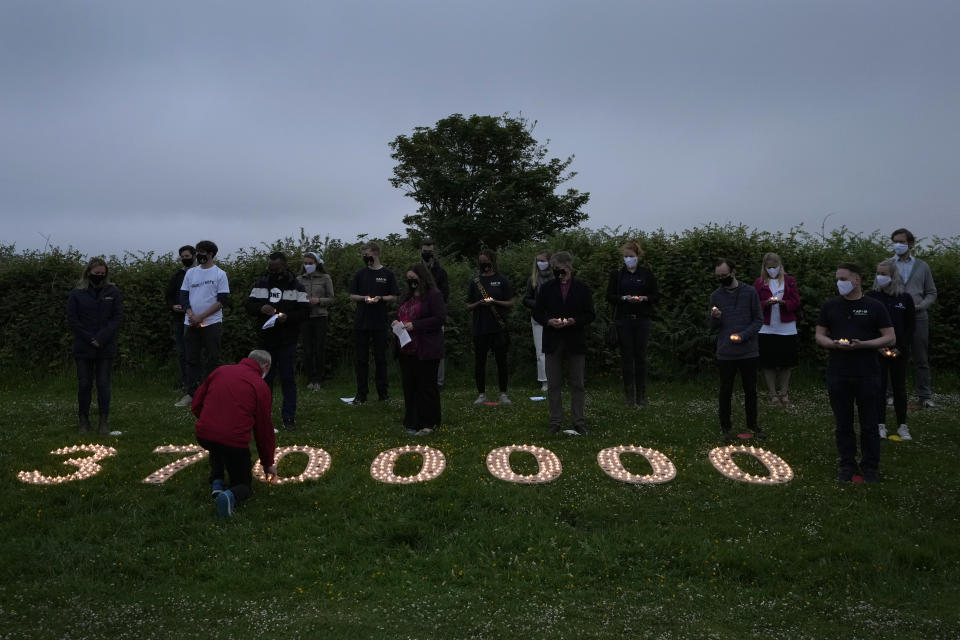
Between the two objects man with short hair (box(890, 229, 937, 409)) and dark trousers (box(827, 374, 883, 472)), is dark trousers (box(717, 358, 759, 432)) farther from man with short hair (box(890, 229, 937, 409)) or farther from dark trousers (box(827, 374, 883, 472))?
man with short hair (box(890, 229, 937, 409))

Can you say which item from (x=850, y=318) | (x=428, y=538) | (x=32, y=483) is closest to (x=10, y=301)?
(x=32, y=483)

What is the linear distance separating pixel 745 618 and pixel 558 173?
42.3m

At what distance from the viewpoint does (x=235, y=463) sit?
28.5 ft

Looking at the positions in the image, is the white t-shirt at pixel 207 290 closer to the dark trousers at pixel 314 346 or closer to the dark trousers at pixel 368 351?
the dark trousers at pixel 368 351

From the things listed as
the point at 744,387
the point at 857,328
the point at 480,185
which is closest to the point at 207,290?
the point at 744,387

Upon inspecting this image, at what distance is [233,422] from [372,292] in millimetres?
4760

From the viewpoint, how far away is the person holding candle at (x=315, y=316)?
16.0 meters

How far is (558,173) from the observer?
46.8 m

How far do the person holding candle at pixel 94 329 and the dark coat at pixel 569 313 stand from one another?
6.58m

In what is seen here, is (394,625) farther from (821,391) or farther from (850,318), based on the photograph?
(821,391)

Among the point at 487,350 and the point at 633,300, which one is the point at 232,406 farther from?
the point at 633,300

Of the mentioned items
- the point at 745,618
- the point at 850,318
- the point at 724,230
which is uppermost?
the point at 724,230

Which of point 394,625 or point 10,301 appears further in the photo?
point 10,301

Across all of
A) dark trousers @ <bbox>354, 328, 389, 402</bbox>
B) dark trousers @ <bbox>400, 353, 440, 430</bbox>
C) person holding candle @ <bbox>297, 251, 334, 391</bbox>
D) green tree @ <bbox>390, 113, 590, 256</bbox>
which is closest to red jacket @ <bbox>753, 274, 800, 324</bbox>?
dark trousers @ <bbox>400, 353, 440, 430</bbox>
